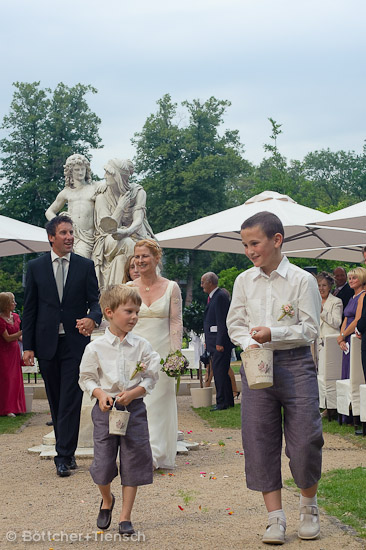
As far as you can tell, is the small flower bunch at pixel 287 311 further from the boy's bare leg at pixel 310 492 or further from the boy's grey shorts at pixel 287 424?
the boy's bare leg at pixel 310 492

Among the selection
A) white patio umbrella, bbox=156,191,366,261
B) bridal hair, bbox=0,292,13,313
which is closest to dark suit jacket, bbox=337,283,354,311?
white patio umbrella, bbox=156,191,366,261

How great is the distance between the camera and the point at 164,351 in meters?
7.63

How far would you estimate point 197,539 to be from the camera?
485 centimetres

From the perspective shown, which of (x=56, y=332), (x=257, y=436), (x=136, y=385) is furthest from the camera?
(x=56, y=332)

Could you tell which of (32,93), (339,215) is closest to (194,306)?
(339,215)

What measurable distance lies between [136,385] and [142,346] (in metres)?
0.23

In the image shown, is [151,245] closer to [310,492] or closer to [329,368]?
[310,492]

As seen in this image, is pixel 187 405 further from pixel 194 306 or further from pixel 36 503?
pixel 36 503

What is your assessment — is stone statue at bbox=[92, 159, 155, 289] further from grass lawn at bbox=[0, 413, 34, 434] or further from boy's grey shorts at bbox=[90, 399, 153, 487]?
boy's grey shorts at bbox=[90, 399, 153, 487]

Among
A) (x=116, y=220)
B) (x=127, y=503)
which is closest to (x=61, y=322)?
(x=127, y=503)

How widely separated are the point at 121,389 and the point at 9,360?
832cm

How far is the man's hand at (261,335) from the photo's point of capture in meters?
4.55

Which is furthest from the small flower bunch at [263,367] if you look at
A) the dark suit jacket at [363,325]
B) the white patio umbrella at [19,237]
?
the white patio umbrella at [19,237]

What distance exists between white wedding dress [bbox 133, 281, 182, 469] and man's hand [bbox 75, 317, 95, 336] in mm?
653
